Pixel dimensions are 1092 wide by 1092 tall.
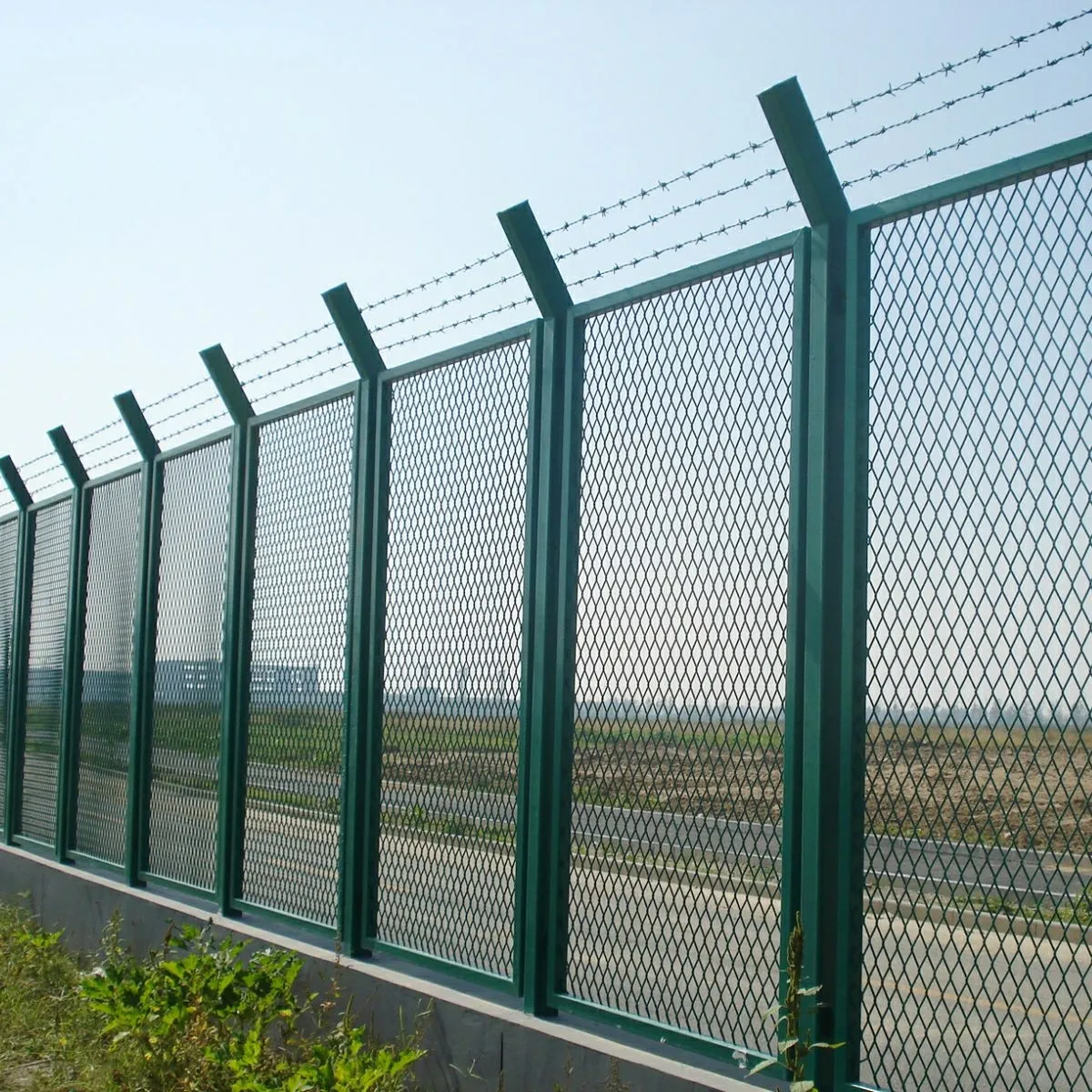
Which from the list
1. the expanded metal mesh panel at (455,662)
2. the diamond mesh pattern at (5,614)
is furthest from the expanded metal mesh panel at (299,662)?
the diamond mesh pattern at (5,614)

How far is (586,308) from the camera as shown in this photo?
500 centimetres

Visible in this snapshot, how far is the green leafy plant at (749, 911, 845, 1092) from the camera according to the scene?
3.22m

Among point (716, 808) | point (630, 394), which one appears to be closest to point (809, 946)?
point (716, 808)

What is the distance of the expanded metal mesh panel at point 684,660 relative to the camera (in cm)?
409

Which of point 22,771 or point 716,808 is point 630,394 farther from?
point 22,771

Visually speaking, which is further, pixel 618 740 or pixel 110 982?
pixel 110 982

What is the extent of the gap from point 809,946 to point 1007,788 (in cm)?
80

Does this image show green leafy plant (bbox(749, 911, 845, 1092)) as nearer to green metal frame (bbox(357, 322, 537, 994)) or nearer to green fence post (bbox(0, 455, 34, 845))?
green metal frame (bbox(357, 322, 537, 994))

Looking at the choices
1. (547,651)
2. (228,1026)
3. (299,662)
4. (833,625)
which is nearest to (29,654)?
(299,662)

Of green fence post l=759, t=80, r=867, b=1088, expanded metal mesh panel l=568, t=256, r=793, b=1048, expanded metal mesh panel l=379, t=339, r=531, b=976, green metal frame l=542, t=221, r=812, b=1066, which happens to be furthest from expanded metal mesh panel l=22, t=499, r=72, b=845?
green fence post l=759, t=80, r=867, b=1088

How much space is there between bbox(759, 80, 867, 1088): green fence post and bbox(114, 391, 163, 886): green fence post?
5370mm

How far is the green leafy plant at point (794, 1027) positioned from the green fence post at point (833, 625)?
0.19 feet

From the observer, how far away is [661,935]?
4289 mm

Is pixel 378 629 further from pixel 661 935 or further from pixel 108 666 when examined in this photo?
pixel 108 666
